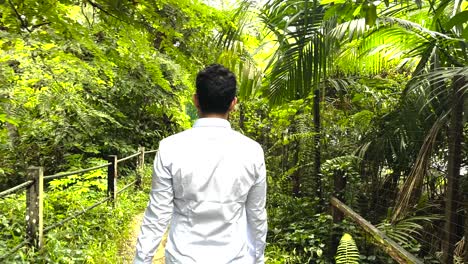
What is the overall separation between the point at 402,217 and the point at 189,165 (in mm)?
2365

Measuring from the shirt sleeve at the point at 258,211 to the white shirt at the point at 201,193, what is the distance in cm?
5

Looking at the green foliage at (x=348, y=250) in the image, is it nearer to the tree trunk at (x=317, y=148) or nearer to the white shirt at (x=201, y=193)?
the white shirt at (x=201, y=193)

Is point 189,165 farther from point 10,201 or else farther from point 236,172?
point 10,201

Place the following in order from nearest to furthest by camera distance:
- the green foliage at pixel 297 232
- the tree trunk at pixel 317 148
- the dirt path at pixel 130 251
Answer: the green foliage at pixel 297 232 < the dirt path at pixel 130 251 < the tree trunk at pixel 317 148

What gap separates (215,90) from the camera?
73.5 inches

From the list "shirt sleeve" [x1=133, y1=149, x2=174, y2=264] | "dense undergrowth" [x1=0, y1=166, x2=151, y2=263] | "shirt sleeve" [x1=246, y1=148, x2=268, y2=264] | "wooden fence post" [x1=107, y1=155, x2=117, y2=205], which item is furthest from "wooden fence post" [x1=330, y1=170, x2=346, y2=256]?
"wooden fence post" [x1=107, y1=155, x2=117, y2=205]

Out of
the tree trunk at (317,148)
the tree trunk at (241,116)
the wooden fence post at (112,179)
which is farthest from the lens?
the tree trunk at (241,116)

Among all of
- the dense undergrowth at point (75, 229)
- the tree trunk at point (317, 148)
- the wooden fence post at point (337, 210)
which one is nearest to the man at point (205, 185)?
the dense undergrowth at point (75, 229)

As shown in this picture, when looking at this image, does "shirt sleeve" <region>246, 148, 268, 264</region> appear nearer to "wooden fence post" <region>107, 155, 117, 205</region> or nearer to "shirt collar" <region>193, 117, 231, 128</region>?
"shirt collar" <region>193, 117, 231, 128</region>

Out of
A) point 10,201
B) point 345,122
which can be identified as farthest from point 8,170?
point 345,122

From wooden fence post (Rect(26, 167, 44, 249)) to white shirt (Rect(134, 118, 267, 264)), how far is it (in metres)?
2.57

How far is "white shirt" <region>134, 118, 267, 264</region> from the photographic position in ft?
5.98

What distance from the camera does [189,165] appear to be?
5.97ft

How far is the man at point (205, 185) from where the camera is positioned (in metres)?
1.83
